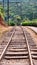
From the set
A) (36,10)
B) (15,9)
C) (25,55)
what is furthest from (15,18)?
(25,55)

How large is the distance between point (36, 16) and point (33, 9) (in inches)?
226

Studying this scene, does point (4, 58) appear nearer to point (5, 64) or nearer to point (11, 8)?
point (5, 64)

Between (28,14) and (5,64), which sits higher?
(5,64)

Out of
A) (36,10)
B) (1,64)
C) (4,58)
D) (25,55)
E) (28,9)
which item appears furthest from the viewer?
(28,9)

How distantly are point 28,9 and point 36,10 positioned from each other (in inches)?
318

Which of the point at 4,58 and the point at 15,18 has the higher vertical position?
the point at 4,58

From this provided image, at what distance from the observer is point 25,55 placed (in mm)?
9156

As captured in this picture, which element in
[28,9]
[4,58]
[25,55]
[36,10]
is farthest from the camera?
[28,9]

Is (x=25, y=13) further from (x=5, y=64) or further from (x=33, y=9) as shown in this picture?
(x=5, y=64)

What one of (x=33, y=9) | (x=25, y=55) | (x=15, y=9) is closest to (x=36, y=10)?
(x=33, y=9)

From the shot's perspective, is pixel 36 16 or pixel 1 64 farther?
pixel 36 16

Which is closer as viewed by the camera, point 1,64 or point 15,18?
point 1,64

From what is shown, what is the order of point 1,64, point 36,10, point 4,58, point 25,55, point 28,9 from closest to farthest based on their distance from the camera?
point 1,64 < point 4,58 < point 25,55 < point 36,10 < point 28,9

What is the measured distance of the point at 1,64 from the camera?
7309mm
